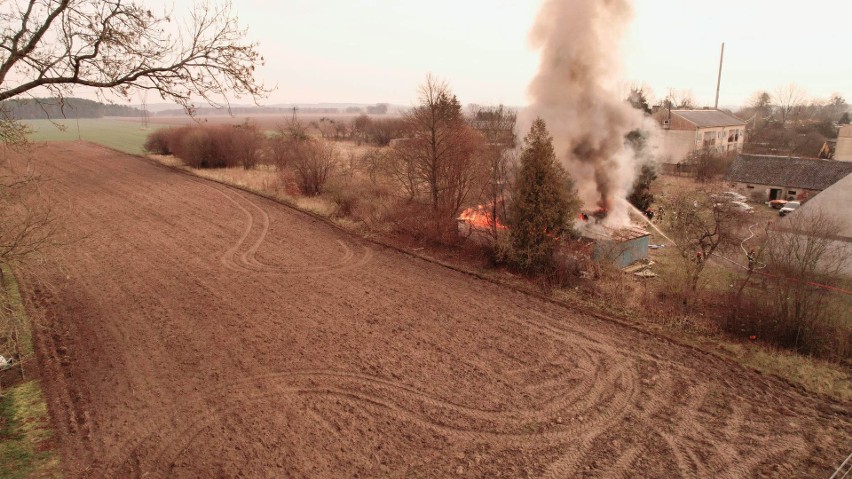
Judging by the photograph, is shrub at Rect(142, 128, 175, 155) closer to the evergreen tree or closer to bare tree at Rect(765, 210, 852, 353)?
the evergreen tree

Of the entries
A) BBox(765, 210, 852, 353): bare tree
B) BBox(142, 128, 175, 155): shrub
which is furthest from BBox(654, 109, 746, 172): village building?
BBox(142, 128, 175, 155): shrub

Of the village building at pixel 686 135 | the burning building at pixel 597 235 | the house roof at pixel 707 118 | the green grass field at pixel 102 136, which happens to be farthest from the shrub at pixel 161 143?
the house roof at pixel 707 118

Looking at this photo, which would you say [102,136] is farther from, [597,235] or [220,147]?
[597,235]

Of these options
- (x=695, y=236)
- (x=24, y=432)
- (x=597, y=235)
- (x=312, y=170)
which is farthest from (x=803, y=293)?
(x=312, y=170)

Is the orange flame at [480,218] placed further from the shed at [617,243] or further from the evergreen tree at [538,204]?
the shed at [617,243]

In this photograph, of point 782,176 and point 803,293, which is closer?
point 803,293
